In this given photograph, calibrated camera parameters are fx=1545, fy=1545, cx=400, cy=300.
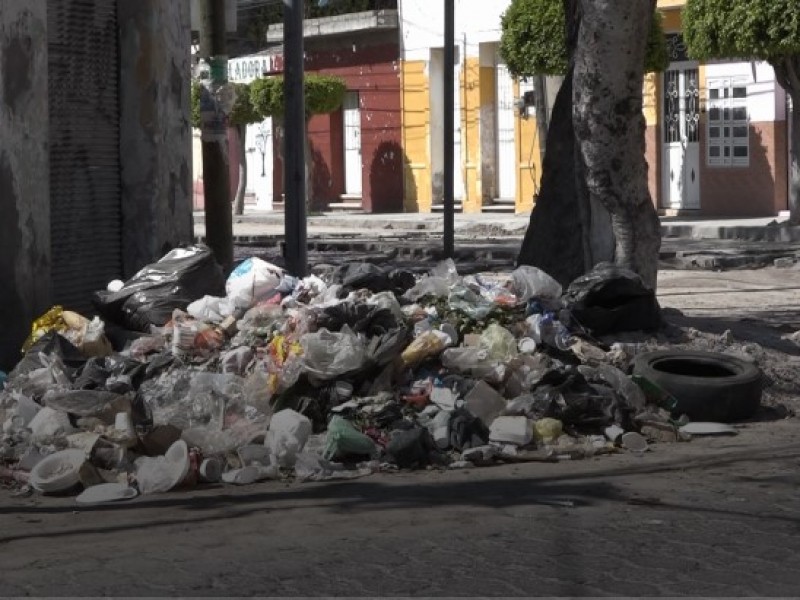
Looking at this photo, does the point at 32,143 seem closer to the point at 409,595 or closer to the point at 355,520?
the point at 355,520

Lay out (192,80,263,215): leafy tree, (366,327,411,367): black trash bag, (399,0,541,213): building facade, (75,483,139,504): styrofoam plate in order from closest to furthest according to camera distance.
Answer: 1. (75,483,139,504): styrofoam plate
2. (366,327,411,367): black trash bag
3. (399,0,541,213): building facade
4. (192,80,263,215): leafy tree

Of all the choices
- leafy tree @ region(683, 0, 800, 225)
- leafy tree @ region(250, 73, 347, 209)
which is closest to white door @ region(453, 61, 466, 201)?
leafy tree @ region(250, 73, 347, 209)

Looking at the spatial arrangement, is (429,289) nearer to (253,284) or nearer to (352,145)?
(253,284)

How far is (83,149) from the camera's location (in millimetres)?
11312

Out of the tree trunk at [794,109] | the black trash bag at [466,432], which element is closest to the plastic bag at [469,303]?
the black trash bag at [466,432]

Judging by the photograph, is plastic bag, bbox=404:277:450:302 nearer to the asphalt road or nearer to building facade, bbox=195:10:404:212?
the asphalt road

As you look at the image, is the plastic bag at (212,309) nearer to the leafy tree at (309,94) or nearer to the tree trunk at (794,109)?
the tree trunk at (794,109)

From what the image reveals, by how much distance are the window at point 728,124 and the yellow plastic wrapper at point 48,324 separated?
770 inches

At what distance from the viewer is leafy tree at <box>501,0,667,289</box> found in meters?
10.9

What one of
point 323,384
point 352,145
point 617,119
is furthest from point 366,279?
point 352,145

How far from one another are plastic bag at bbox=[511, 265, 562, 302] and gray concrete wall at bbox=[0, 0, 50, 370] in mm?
3195

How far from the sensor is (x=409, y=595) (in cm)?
534

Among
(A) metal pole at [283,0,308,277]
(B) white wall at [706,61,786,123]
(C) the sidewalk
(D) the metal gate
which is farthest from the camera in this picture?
(B) white wall at [706,61,786,123]

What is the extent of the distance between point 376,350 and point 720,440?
6.46 feet
